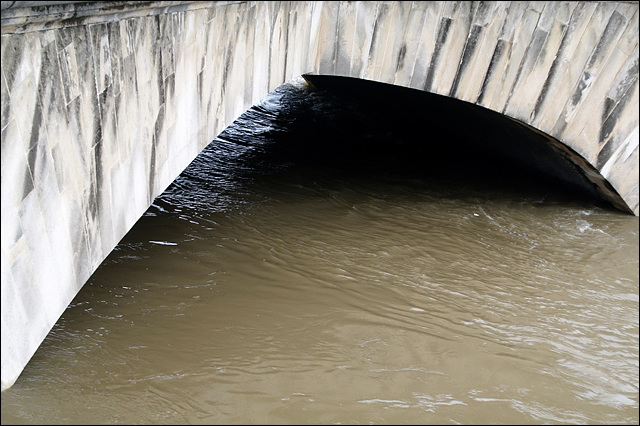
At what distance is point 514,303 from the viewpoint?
187 inches

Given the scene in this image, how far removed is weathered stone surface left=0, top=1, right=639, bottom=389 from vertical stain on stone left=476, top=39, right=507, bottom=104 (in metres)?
0.01

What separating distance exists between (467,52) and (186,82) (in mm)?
3008

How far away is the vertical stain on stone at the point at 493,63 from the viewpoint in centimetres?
589

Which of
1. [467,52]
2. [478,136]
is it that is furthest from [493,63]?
[478,136]

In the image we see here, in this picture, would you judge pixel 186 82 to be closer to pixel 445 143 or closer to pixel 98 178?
pixel 98 178

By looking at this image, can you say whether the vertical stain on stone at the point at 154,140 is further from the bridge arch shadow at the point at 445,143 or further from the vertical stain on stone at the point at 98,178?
the bridge arch shadow at the point at 445,143

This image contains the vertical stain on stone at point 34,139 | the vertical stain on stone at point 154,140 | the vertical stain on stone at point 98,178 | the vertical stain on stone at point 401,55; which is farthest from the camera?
the vertical stain on stone at point 401,55

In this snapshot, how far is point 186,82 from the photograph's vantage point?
152 inches

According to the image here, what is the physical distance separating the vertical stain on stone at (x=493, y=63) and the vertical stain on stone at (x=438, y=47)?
53cm

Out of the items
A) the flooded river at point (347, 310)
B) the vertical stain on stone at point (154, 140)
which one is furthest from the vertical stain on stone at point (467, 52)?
the vertical stain on stone at point (154, 140)

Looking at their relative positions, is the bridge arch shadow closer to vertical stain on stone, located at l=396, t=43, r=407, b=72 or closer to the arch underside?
the arch underside

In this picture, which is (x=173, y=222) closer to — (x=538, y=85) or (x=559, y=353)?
(x=559, y=353)

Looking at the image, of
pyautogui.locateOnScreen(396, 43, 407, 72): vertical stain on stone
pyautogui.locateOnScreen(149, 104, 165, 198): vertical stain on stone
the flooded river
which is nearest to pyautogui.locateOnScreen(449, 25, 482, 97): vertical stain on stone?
pyautogui.locateOnScreen(396, 43, 407, 72): vertical stain on stone

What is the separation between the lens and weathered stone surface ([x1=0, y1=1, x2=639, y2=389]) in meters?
2.63
